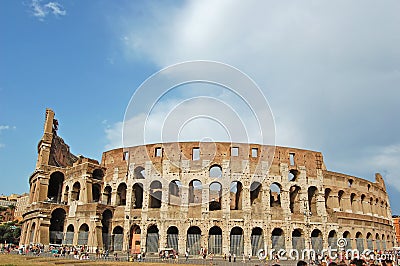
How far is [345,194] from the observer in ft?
134

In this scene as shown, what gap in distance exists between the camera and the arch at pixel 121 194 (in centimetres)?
3904

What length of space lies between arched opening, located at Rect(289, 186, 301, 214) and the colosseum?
111 mm

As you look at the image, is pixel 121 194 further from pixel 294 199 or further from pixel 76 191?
pixel 294 199

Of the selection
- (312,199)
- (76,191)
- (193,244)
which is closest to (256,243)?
(193,244)

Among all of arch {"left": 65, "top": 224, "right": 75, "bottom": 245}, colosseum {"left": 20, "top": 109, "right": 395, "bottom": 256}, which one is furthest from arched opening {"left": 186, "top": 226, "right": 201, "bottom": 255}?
arch {"left": 65, "top": 224, "right": 75, "bottom": 245}

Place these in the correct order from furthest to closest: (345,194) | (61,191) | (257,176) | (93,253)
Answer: (61,191)
(345,194)
(257,176)
(93,253)

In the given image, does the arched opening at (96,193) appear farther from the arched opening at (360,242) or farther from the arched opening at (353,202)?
the arched opening at (353,202)

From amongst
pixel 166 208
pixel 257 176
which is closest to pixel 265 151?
pixel 257 176

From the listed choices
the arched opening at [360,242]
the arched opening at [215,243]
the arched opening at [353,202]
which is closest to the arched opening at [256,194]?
the arched opening at [215,243]

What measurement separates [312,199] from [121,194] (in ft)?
72.6

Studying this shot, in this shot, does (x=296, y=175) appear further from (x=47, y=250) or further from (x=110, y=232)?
(x=47, y=250)

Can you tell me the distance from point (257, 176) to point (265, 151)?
3.00 metres

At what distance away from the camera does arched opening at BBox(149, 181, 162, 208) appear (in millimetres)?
38275

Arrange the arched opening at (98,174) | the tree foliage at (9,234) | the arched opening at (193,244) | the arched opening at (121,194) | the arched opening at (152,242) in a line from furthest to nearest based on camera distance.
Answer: the tree foliage at (9,234)
the arched opening at (98,174)
the arched opening at (121,194)
the arched opening at (152,242)
the arched opening at (193,244)
